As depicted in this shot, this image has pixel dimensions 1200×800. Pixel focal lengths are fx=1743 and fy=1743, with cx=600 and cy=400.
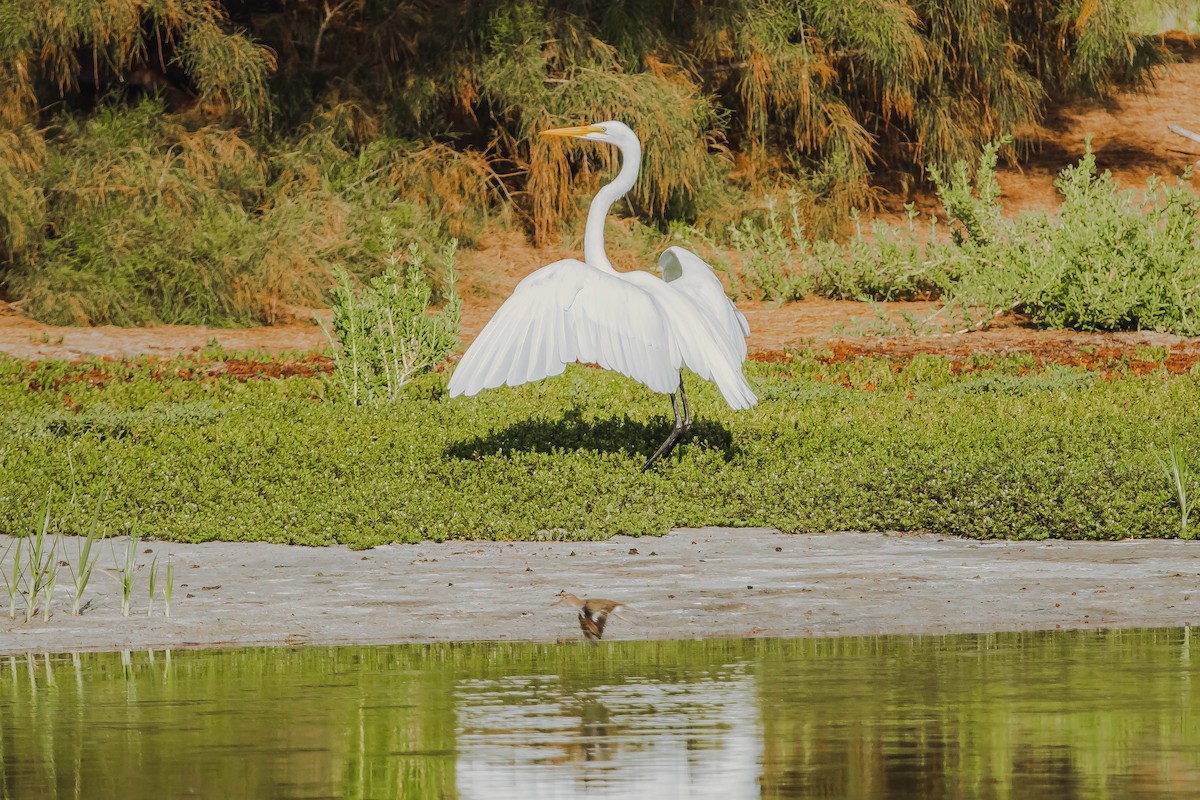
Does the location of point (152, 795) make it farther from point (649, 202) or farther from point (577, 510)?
point (649, 202)

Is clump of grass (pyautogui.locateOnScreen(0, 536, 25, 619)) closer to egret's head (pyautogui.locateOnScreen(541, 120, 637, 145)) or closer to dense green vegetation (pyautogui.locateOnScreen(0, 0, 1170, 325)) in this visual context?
A: egret's head (pyautogui.locateOnScreen(541, 120, 637, 145))

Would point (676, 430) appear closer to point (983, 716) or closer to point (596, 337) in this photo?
point (596, 337)

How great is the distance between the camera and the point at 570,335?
930 centimetres

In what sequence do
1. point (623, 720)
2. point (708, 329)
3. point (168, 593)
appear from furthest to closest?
point (708, 329) → point (168, 593) → point (623, 720)

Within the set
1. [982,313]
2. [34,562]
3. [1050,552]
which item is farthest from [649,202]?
[34,562]

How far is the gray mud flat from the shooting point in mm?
7145

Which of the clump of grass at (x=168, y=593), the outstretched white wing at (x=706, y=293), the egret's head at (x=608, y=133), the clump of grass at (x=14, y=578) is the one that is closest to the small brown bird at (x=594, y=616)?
the clump of grass at (x=168, y=593)

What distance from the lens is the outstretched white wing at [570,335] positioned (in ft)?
29.9

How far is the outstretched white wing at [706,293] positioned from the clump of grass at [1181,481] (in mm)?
2396

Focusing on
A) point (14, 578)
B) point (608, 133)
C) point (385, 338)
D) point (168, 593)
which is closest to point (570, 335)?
point (608, 133)

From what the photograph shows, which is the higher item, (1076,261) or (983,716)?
(1076,261)

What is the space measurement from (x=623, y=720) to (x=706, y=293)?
544 cm

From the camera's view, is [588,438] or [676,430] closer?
[676,430]

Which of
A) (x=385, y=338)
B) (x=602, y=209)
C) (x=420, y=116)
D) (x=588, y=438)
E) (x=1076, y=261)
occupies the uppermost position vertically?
(x=420, y=116)
